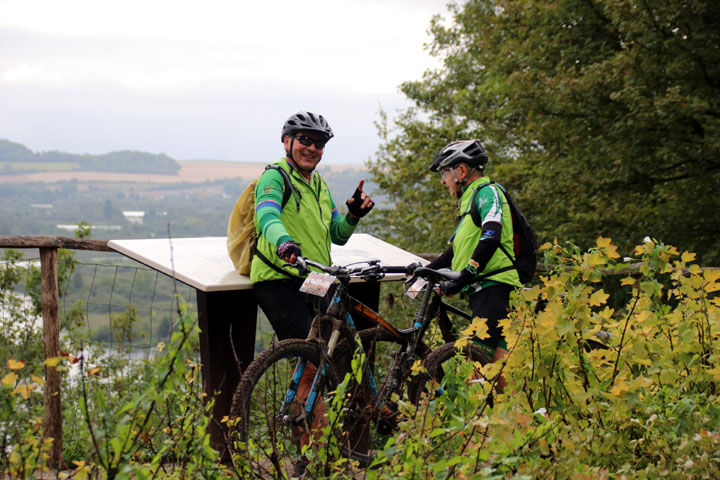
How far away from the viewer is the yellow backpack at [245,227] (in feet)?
12.5

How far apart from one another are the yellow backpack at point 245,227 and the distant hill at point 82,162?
10479 cm

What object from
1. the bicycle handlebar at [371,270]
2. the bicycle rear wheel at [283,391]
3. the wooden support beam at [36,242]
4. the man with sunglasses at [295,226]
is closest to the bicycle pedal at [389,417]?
the bicycle rear wheel at [283,391]

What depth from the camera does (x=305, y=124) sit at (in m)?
3.85

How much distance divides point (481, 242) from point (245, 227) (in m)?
1.17

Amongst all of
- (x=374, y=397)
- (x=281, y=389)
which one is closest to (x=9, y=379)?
(x=281, y=389)

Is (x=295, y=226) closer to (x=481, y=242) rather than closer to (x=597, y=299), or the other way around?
(x=481, y=242)

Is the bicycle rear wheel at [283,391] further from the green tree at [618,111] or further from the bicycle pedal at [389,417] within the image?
the green tree at [618,111]

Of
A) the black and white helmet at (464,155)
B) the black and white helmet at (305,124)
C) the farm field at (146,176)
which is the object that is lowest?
the black and white helmet at (464,155)

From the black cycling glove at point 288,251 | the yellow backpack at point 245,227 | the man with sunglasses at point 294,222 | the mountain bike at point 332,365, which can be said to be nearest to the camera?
the mountain bike at point 332,365

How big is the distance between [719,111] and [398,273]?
8015mm

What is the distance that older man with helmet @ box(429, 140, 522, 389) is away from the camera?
12.6 feet

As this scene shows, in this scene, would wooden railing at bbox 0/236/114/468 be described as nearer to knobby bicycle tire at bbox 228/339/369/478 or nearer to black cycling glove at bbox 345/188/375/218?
knobby bicycle tire at bbox 228/339/369/478

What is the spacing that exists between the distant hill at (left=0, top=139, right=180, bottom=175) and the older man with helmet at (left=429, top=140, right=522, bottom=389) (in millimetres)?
104839

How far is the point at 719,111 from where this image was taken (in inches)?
406
